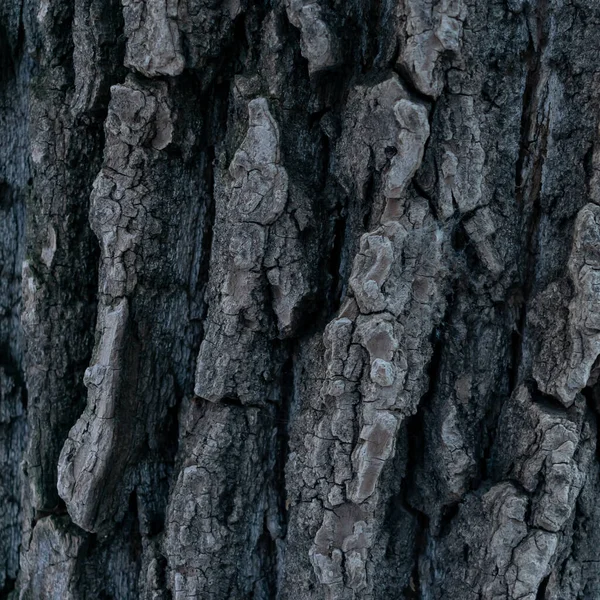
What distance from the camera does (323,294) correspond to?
1433 millimetres

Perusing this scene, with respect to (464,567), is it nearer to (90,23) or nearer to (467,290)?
(467,290)

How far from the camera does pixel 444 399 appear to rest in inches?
54.9

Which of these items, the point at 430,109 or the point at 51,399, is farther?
the point at 51,399

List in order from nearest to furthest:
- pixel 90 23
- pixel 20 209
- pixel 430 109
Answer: pixel 430 109 < pixel 90 23 < pixel 20 209

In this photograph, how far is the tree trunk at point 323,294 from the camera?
4.31 feet

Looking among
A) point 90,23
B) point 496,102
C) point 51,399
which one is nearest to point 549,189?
point 496,102

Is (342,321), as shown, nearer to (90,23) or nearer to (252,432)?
(252,432)

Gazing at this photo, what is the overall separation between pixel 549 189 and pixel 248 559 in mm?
1039

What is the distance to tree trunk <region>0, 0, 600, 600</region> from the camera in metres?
1.31

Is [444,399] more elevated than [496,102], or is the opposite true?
[496,102]

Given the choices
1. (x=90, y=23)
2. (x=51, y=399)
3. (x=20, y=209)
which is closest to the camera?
(x=90, y=23)

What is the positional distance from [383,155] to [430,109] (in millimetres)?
128

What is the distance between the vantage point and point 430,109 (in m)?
1.31

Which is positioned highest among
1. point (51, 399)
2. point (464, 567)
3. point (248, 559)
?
point (51, 399)
